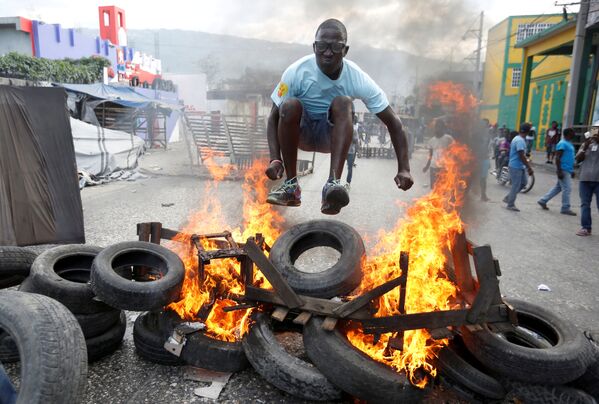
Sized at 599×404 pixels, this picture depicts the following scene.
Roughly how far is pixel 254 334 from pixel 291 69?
7.92 ft

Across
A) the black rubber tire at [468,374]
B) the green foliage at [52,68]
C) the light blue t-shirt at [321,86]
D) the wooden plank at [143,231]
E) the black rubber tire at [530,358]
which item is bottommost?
the black rubber tire at [468,374]

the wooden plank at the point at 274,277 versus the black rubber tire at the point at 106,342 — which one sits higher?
the wooden plank at the point at 274,277

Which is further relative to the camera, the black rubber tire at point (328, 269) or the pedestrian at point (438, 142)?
the pedestrian at point (438, 142)

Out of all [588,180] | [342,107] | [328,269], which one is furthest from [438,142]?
[328,269]

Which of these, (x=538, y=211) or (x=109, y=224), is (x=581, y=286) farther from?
(x=109, y=224)

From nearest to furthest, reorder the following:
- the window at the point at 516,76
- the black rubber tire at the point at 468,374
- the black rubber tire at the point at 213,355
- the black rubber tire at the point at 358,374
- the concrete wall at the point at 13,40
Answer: the black rubber tire at the point at 358,374 < the black rubber tire at the point at 468,374 < the black rubber tire at the point at 213,355 < the concrete wall at the point at 13,40 < the window at the point at 516,76

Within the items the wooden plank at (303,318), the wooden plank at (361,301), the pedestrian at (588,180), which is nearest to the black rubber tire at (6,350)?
the wooden plank at (303,318)

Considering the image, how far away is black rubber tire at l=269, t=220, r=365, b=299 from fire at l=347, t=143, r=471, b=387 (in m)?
0.21

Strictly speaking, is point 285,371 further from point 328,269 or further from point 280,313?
point 328,269

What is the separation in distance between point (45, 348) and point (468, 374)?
110 inches

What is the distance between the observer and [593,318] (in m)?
4.62

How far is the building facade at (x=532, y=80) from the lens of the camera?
2264 cm

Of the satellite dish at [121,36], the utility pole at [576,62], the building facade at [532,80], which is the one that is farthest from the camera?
the satellite dish at [121,36]

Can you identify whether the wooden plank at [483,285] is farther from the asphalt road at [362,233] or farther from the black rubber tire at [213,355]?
the black rubber tire at [213,355]
